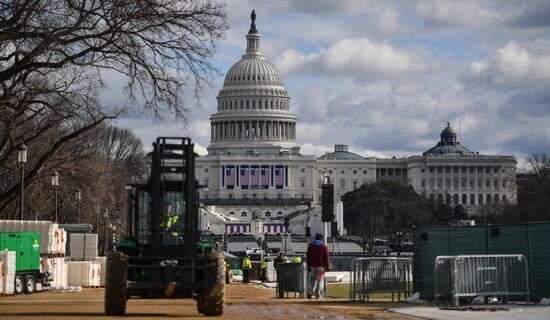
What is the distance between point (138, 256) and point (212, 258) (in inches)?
57.8

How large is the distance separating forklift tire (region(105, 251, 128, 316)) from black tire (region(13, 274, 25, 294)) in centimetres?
1976

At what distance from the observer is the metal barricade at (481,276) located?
30.1 metres

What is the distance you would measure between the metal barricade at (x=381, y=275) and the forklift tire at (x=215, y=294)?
8.81 meters

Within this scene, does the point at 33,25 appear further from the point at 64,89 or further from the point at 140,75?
the point at 64,89

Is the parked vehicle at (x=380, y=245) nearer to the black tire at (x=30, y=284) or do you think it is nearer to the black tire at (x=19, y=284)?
the black tire at (x=30, y=284)

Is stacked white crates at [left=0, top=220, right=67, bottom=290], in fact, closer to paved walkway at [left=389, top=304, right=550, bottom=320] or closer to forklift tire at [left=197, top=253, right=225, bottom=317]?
forklift tire at [left=197, top=253, right=225, bottom=317]

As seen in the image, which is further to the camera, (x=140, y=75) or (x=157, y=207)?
(x=140, y=75)

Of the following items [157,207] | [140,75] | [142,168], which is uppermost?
[142,168]

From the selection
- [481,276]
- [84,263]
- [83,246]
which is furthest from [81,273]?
[481,276]

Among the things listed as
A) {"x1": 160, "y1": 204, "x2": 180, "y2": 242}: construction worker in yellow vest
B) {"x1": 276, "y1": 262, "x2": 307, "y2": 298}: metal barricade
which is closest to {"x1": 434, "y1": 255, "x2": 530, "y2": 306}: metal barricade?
{"x1": 160, "y1": 204, "x2": 180, "y2": 242}: construction worker in yellow vest

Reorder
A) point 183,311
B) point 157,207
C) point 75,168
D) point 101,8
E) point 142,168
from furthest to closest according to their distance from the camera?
point 142,168
point 75,168
point 101,8
point 183,311
point 157,207

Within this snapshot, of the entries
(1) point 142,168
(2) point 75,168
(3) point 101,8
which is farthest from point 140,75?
(1) point 142,168

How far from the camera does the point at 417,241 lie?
34.6 metres

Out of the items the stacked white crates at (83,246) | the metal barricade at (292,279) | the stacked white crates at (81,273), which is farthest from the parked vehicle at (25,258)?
the stacked white crates at (83,246)
